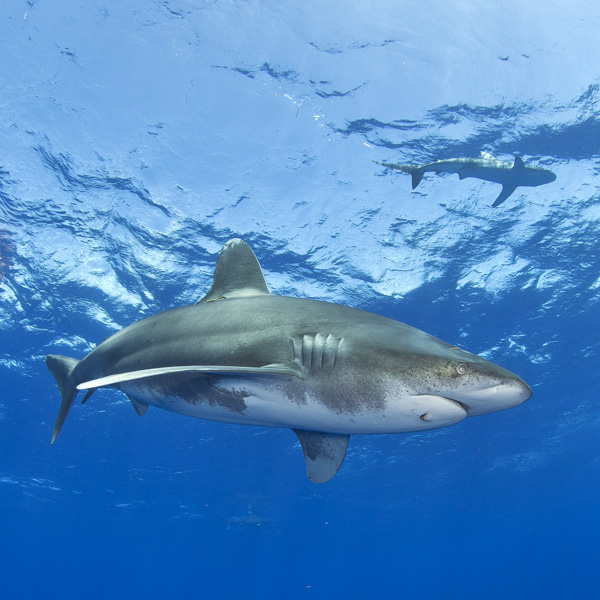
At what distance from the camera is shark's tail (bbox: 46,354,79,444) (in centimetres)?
480

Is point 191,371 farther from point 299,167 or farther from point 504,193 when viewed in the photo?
point 504,193

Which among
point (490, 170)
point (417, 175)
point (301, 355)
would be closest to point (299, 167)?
point (417, 175)

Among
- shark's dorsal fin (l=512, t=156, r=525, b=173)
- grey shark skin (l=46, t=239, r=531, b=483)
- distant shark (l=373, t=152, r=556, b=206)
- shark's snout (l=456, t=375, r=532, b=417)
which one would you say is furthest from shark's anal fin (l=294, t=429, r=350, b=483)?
shark's dorsal fin (l=512, t=156, r=525, b=173)

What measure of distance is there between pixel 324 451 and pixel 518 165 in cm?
920

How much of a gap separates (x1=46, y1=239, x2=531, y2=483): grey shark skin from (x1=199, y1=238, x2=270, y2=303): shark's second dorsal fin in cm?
2

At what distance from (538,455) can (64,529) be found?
5457cm

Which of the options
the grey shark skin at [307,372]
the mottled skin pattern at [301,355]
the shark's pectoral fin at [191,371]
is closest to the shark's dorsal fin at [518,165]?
the grey shark skin at [307,372]

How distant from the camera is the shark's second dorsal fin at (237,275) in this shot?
4387 mm

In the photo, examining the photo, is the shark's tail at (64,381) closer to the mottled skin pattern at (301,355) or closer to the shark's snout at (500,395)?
the mottled skin pattern at (301,355)

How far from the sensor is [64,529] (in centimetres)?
5534

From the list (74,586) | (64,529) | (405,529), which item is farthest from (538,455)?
(74,586)

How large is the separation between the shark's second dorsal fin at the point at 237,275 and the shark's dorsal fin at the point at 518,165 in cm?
825

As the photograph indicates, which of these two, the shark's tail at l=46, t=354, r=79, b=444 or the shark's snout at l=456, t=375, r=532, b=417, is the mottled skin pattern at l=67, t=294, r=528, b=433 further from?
the shark's tail at l=46, t=354, r=79, b=444

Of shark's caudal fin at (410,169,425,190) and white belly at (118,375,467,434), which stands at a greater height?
shark's caudal fin at (410,169,425,190)
